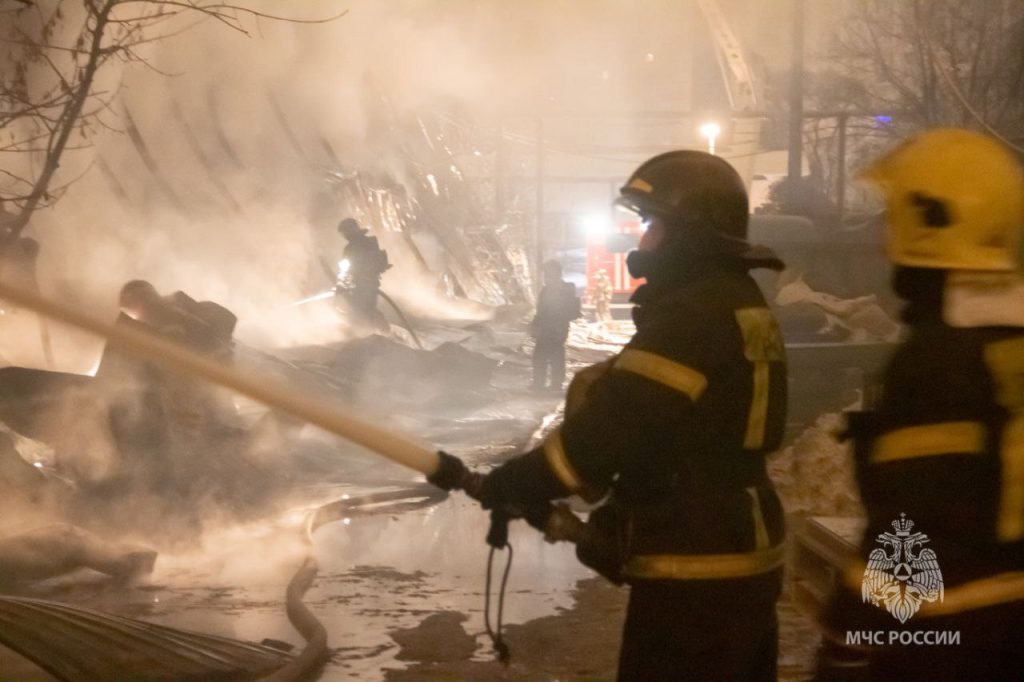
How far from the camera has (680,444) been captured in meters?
2.63

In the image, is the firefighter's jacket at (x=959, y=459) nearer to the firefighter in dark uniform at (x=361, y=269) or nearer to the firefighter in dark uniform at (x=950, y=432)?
the firefighter in dark uniform at (x=950, y=432)

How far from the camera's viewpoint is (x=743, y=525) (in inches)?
105

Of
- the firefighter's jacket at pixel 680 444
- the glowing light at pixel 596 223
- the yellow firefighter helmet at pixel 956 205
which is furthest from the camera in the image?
the glowing light at pixel 596 223

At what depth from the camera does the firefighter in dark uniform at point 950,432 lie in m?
2.15

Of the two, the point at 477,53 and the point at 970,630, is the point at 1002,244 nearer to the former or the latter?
the point at 970,630

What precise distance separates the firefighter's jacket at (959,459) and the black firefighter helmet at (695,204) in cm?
67

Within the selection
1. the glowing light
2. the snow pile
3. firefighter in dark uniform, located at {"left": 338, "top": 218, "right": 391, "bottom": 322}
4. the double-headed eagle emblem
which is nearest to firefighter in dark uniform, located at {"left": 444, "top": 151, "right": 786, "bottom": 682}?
the double-headed eagle emblem

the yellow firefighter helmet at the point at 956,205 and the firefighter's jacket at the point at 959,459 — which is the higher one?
the yellow firefighter helmet at the point at 956,205

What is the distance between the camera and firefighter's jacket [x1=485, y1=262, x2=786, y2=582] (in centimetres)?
259

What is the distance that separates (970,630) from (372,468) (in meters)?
Result: 8.73

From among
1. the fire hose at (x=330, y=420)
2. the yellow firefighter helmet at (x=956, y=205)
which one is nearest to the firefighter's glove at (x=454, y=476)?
the fire hose at (x=330, y=420)

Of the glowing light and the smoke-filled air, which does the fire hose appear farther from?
the glowing light

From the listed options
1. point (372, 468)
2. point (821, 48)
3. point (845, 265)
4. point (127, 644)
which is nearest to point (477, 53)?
point (821, 48)

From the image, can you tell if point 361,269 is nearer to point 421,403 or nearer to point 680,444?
point 421,403
